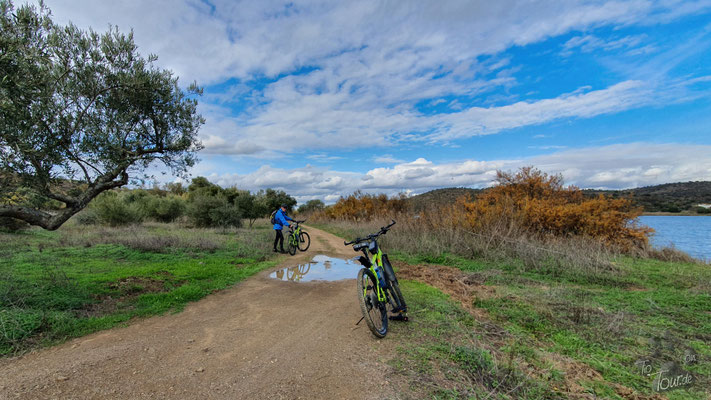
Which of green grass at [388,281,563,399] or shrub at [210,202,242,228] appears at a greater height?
shrub at [210,202,242,228]

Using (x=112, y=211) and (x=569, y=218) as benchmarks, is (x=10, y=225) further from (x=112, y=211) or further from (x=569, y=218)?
(x=569, y=218)

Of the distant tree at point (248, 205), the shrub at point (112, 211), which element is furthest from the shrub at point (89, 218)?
the distant tree at point (248, 205)

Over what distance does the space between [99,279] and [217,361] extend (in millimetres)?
5896

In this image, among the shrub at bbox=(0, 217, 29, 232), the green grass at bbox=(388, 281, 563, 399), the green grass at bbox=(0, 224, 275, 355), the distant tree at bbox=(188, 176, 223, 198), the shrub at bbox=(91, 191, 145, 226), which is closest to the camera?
the green grass at bbox=(388, 281, 563, 399)

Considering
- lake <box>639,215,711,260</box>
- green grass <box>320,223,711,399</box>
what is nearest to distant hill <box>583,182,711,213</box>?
lake <box>639,215,711,260</box>

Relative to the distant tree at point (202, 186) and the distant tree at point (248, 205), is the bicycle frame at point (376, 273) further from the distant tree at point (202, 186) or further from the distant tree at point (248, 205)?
the distant tree at point (202, 186)

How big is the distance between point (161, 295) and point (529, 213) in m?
14.2

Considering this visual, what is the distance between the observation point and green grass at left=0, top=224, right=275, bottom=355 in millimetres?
4672

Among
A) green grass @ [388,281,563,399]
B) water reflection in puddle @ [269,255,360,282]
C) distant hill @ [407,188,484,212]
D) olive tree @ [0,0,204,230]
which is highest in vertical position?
olive tree @ [0,0,204,230]

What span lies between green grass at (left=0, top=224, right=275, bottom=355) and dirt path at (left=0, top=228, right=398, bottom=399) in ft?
1.97

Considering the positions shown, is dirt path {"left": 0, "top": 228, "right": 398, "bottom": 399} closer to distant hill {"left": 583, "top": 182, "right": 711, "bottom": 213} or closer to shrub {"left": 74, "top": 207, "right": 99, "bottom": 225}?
distant hill {"left": 583, "top": 182, "right": 711, "bottom": 213}

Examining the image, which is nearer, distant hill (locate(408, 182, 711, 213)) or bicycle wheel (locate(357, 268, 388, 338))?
bicycle wheel (locate(357, 268, 388, 338))

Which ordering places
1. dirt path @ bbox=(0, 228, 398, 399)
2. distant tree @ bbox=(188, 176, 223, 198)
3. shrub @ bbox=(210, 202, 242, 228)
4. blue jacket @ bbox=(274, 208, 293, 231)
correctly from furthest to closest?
distant tree @ bbox=(188, 176, 223, 198) < shrub @ bbox=(210, 202, 242, 228) < blue jacket @ bbox=(274, 208, 293, 231) < dirt path @ bbox=(0, 228, 398, 399)

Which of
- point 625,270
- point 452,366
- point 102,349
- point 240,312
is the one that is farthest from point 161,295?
point 625,270
